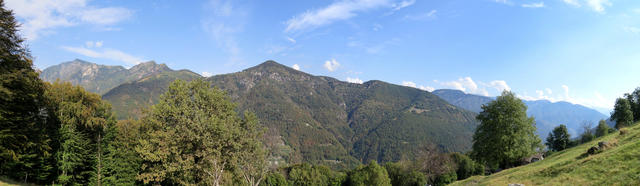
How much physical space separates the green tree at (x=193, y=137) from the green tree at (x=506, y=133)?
1343 inches

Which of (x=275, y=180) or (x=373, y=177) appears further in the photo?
(x=275, y=180)

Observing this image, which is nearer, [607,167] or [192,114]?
[607,167]

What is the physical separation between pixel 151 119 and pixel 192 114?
19.8ft

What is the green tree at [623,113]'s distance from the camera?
51775 millimetres

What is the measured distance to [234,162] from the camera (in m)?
24.0

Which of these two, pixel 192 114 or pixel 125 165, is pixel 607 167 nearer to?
pixel 192 114

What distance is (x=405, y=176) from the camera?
86.2 m

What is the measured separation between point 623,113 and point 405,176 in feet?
172

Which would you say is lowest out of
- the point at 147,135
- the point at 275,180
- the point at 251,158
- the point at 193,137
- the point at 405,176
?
the point at 275,180

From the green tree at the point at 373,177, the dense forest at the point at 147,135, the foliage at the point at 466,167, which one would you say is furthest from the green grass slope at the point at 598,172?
the foliage at the point at 466,167

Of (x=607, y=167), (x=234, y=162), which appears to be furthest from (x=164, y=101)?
(x=607, y=167)

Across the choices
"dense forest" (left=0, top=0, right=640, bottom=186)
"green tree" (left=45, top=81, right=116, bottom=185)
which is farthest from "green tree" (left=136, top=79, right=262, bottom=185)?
"green tree" (left=45, top=81, right=116, bottom=185)

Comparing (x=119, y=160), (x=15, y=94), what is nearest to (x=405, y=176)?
(x=119, y=160)

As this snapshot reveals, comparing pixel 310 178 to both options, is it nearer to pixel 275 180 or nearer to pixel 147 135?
pixel 275 180
